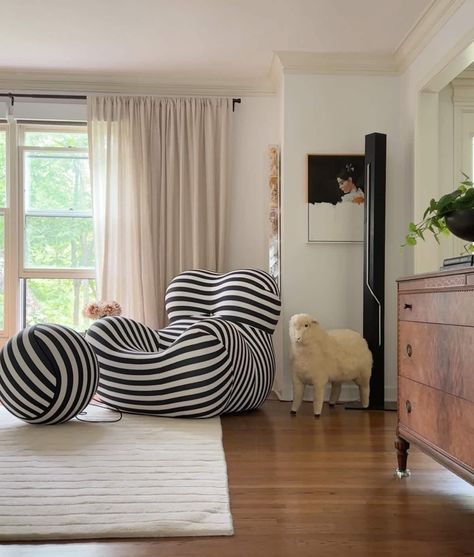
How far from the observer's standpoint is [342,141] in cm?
455

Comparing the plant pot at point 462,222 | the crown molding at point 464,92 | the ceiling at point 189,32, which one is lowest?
the plant pot at point 462,222

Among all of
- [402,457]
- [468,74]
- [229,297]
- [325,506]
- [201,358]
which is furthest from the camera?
[468,74]

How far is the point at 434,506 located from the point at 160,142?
11.9ft

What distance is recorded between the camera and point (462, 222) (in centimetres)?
222

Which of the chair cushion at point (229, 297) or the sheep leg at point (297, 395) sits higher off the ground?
the chair cushion at point (229, 297)

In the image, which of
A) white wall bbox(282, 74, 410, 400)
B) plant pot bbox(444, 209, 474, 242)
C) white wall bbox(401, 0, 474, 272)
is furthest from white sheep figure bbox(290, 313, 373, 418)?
plant pot bbox(444, 209, 474, 242)

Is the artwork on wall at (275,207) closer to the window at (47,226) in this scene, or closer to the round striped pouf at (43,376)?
the window at (47,226)

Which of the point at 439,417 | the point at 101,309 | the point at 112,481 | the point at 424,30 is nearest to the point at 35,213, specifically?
the point at 101,309

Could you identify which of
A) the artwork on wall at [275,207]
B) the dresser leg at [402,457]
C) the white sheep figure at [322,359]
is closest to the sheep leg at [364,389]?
the white sheep figure at [322,359]

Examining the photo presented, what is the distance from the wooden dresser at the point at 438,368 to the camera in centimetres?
191

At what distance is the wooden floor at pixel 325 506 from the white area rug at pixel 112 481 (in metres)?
0.07

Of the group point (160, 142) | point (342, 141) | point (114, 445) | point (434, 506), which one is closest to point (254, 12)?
point (342, 141)

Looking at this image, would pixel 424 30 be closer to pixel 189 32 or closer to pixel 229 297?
pixel 189 32

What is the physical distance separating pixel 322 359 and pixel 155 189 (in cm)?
199
